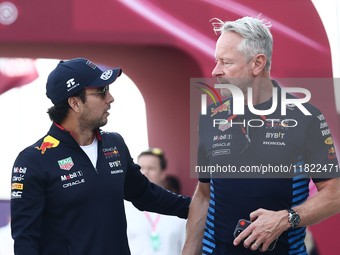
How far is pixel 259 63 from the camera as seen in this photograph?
185 centimetres

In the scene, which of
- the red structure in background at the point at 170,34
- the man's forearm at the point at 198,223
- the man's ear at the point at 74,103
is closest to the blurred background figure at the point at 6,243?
the red structure in background at the point at 170,34

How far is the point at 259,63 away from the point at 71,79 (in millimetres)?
837

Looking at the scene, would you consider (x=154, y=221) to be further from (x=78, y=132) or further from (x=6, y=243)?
(x=78, y=132)

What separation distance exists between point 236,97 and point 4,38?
1.93m

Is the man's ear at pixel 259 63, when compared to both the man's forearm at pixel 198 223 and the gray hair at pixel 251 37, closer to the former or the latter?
the gray hair at pixel 251 37

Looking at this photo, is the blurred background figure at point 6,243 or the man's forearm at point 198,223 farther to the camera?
the blurred background figure at point 6,243

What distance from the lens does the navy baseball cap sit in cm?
168

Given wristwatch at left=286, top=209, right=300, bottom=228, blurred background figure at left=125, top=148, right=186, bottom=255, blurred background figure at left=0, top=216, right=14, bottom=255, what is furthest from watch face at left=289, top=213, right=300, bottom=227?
blurred background figure at left=0, top=216, right=14, bottom=255

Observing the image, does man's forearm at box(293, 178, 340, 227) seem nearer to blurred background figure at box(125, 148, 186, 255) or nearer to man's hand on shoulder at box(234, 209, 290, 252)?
man's hand on shoulder at box(234, 209, 290, 252)

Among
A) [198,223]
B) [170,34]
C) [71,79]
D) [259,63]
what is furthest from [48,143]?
[170,34]

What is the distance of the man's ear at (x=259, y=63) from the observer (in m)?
1.84

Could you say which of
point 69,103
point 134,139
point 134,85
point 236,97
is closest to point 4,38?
point 134,85

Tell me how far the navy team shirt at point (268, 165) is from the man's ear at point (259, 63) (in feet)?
0.43

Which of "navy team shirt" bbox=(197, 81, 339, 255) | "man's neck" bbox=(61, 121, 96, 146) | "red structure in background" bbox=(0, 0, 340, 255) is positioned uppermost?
"red structure in background" bbox=(0, 0, 340, 255)
